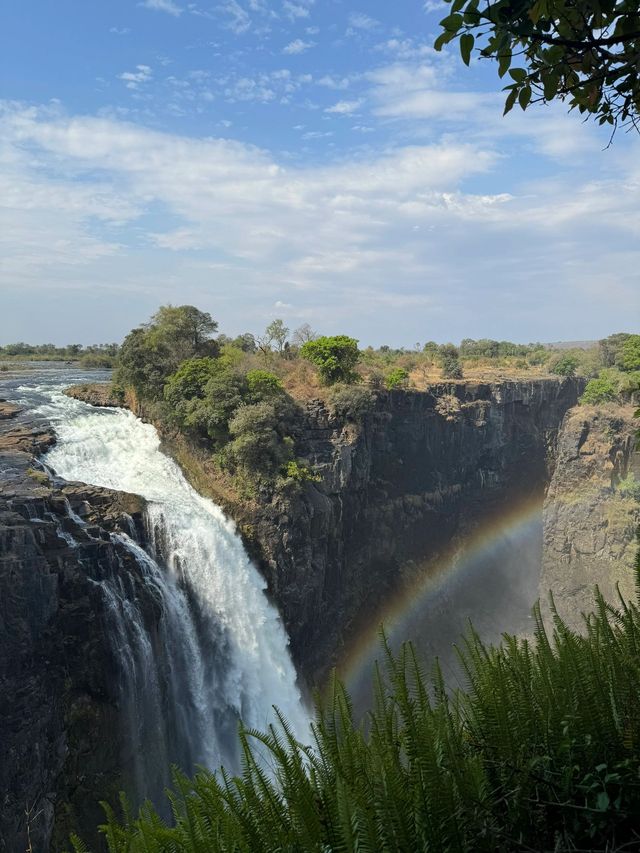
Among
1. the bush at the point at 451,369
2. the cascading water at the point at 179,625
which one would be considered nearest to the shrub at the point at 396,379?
the bush at the point at 451,369

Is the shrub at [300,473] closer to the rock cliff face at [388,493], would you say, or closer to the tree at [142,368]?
the rock cliff face at [388,493]

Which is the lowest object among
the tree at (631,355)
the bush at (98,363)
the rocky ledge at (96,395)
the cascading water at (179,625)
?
the cascading water at (179,625)

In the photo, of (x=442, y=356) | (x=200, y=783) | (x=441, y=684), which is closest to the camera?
(x=200, y=783)

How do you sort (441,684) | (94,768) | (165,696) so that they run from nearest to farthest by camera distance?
(441,684)
(94,768)
(165,696)

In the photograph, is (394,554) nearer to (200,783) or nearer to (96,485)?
(96,485)

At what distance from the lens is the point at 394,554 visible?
30.9m

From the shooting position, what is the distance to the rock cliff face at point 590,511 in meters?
32.6

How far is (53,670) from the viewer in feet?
46.7

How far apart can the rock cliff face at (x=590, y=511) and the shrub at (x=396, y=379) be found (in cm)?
1251

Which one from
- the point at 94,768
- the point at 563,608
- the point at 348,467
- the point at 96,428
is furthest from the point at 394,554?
the point at 94,768

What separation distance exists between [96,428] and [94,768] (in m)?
12.0

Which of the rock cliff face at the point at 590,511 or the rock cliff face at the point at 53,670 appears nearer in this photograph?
the rock cliff face at the point at 53,670

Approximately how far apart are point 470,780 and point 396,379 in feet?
96.5

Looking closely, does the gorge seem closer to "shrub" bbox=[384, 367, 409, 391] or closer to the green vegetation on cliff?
"shrub" bbox=[384, 367, 409, 391]
